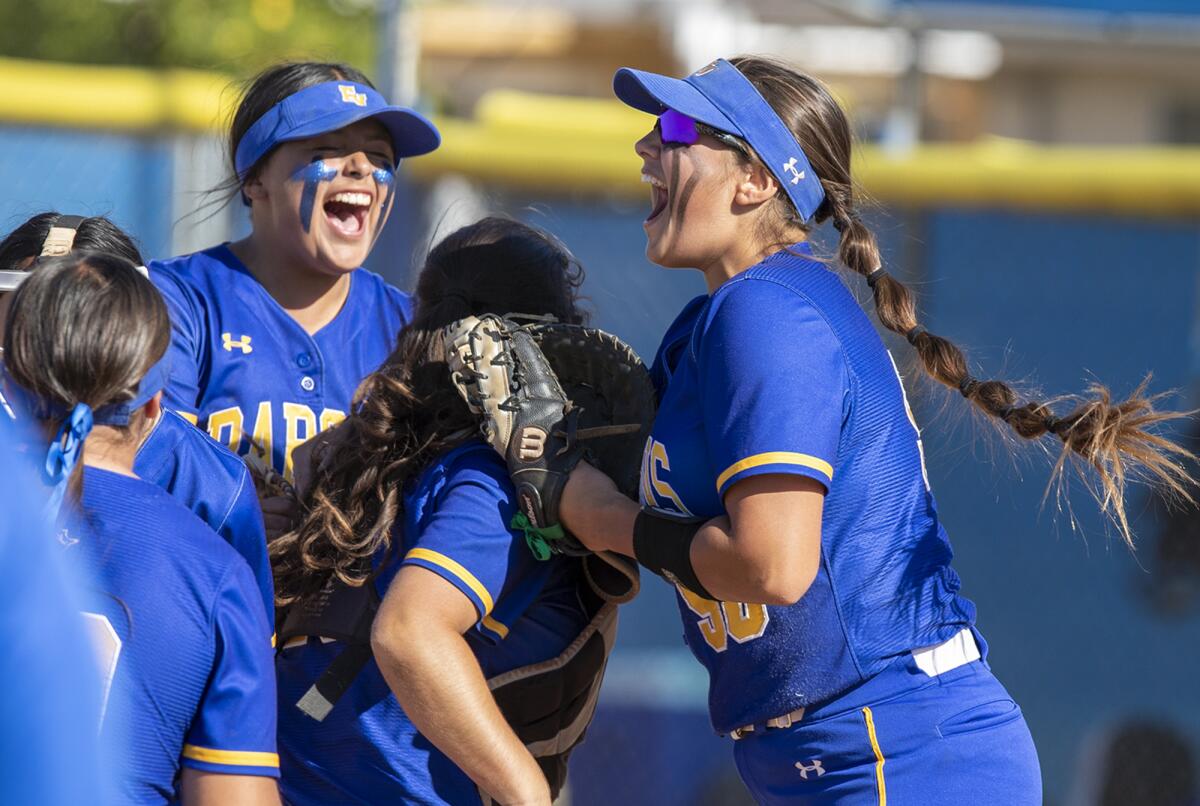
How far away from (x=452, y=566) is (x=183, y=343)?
0.98m

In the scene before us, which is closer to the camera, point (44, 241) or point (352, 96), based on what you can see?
point (44, 241)

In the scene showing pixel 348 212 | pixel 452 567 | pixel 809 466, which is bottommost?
pixel 452 567

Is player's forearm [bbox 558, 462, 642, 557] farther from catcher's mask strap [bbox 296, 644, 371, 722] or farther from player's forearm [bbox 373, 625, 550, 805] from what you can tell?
catcher's mask strap [bbox 296, 644, 371, 722]

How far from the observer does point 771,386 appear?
1921 mm

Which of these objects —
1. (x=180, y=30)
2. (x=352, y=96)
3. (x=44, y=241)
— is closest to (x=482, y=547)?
(x=44, y=241)

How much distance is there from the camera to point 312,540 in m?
2.25

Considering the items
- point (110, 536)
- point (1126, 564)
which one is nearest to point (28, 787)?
point (110, 536)

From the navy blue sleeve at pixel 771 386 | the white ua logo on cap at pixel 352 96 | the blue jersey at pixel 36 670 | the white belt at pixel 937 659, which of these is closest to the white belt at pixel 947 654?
the white belt at pixel 937 659

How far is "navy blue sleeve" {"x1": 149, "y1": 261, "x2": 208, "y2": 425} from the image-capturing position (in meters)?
2.68

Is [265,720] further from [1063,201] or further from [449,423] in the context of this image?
[1063,201]

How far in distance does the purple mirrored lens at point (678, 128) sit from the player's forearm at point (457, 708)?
84 centimetres

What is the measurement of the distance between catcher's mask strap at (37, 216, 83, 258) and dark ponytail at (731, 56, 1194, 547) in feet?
3.88

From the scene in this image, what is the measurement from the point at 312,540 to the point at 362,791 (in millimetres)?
404

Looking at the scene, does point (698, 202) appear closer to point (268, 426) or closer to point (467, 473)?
point (467, 473)
